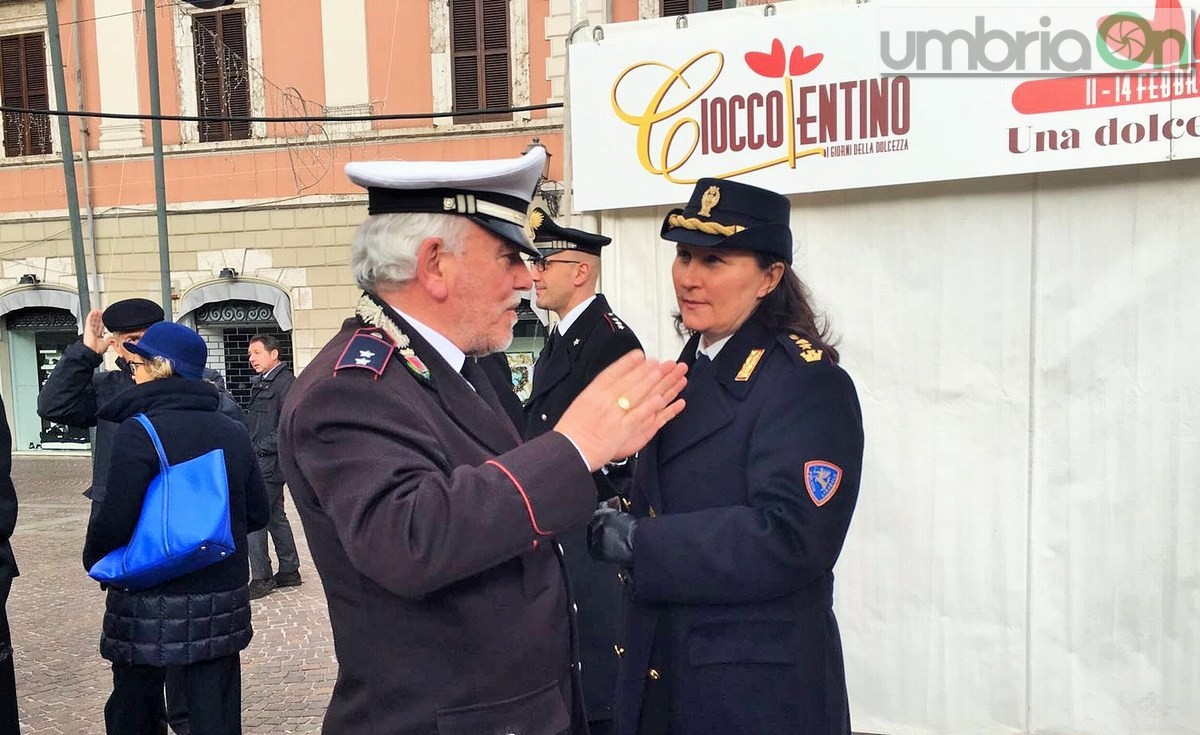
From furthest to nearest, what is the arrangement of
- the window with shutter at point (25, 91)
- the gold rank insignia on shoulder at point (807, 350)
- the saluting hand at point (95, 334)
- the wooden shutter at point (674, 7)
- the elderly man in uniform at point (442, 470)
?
the window with shutter at point (25, 91), the wooden shutter at point (674, 7), the saluting hand at point (95, 334), the gold rank insignia on shoulder at point (807, 350), the elderly man in uniform at point (442, 470)

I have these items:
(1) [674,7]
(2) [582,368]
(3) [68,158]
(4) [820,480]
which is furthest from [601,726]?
(1) [674,7]

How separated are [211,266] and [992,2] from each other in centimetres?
1409

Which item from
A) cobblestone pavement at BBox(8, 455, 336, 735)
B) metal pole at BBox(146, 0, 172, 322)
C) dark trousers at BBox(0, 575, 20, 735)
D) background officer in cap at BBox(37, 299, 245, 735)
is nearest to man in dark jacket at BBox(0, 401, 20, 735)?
dark trousers at BBox(0, 575, 20, 735)

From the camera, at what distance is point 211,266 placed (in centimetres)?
1512

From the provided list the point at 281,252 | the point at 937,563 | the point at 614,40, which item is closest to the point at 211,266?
the point at 281,252

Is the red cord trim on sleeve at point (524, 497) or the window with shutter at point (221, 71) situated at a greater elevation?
the window with shutter at point (221, 71)

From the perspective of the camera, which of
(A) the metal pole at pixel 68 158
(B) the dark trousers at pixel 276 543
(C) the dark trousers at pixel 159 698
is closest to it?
(C) the dark trousers at pixel 159 698

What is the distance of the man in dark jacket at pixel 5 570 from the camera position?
3.04 metres

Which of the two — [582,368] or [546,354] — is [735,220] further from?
[546,354]

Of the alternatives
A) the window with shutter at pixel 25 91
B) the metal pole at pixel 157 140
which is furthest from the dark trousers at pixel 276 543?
the window with shutter at pixel 25 91

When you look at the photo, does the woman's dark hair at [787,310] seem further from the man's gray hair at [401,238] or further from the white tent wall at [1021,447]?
the white tent wall at [1021,447]

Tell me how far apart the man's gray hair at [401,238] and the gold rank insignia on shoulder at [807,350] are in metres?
0.93

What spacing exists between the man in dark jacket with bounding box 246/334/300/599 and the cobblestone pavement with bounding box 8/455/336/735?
0.15 m

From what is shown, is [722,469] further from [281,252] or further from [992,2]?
[281,252]
